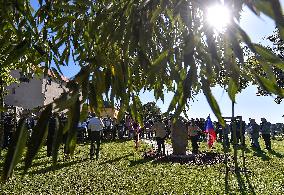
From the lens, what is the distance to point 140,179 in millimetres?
12078

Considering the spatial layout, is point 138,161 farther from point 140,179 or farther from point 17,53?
point 17,53

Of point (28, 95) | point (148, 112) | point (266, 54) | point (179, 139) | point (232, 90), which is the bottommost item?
point (232, 90)

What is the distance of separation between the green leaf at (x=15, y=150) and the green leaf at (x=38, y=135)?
62 millimetres

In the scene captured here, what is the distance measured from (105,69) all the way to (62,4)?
1053 millimetres

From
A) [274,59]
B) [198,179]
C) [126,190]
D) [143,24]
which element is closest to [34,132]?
[143,24]

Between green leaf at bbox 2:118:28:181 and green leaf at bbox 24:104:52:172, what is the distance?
62mm

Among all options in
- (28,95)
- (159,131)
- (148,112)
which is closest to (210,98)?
(159,131)

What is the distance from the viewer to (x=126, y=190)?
412 inches

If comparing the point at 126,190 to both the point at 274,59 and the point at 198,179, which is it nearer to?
the point at 198,179

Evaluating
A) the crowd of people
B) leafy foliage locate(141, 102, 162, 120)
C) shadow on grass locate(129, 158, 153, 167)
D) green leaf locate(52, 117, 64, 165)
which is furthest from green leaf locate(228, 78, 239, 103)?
shadow on grass locate(129, 158, 153, 167)

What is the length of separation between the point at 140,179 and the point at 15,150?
33.7ft

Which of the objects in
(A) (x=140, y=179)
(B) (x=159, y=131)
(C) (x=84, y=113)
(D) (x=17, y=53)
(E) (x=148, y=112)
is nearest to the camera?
(C) (x=84, y=113)

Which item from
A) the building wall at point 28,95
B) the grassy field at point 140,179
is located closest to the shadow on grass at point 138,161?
the grassy field at point 140,179

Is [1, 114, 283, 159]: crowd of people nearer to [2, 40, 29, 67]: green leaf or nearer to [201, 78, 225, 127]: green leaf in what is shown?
[2, 40, 29, 67]: green leaf
